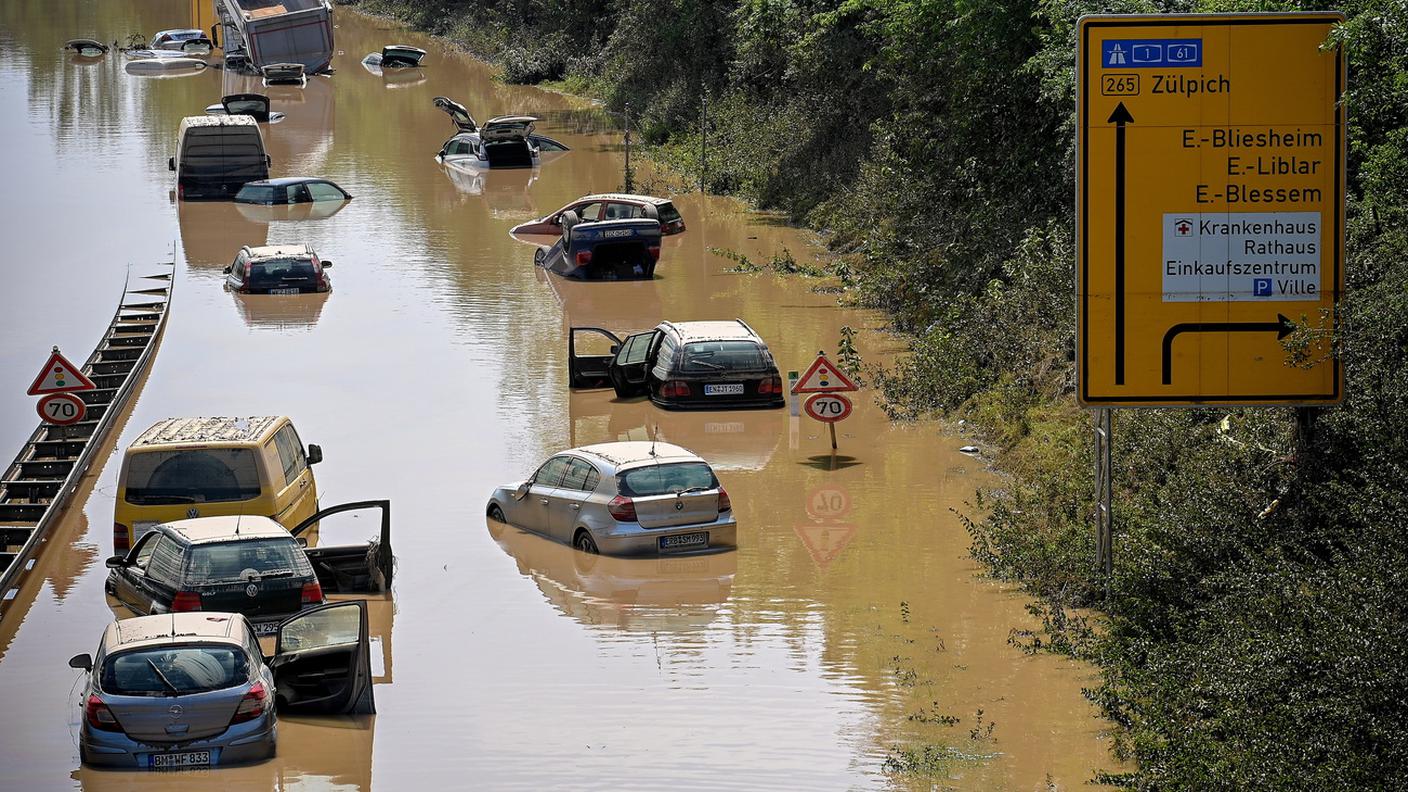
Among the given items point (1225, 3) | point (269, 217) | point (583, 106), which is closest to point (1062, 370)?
point (1225, 3)

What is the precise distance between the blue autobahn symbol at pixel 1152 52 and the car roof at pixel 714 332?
450 inches

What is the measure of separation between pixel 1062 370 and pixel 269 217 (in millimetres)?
29013

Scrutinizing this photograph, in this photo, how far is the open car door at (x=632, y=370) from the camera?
2775cm

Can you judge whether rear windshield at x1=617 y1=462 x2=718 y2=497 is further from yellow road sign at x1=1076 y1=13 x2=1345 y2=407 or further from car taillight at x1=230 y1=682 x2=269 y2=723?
car taillight at x1=230 y1=682 x2=269 y2=723

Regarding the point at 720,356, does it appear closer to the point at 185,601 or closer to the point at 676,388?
the point at 676,388

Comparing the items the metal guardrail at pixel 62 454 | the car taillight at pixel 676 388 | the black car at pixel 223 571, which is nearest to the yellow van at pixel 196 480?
the black car at pixel 223 571

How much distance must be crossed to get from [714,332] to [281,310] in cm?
→ 1260

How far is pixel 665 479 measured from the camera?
1994 centimetres

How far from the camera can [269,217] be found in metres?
48.2

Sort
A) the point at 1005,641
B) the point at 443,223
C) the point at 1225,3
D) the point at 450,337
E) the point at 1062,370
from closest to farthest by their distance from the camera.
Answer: the point at 1005,641, the point at 1225,3, the point at 1062,370, the point at 450,337, the point at 443,223

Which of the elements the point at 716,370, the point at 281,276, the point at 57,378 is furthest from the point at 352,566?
the point at 281,276

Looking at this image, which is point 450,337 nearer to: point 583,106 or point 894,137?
point 894,137

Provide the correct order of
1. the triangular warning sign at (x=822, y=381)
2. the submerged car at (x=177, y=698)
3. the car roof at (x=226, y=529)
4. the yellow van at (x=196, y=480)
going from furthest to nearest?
the triangular warning sign at (x=822, y=381) < the yellow van at (x=196, y=480) < the car roof at (x=226, y=529) < the submerged car at (x=177, y=698)

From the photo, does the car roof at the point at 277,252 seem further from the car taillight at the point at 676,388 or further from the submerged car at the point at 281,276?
the car taillight at the point at 676,388
